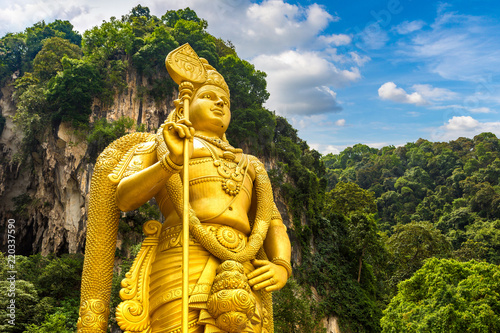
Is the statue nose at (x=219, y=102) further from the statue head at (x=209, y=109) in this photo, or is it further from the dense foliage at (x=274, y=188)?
the dense foliage at (x=274, y=188)

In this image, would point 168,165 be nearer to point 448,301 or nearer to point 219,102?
point 219,102

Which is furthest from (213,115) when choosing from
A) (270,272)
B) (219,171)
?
(270,272)

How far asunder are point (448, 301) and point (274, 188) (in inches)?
429

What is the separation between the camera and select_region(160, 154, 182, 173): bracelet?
125 inches

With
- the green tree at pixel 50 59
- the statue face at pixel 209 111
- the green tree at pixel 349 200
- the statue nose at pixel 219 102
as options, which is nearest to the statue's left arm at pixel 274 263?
the statue face at pixel 209 111

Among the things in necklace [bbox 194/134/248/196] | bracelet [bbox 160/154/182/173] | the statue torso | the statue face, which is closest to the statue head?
the statue face

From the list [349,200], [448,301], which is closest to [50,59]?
[349,200]

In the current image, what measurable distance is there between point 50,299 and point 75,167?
764 cm

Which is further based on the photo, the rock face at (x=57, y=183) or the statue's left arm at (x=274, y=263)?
the rock face at (x=57, y=183)

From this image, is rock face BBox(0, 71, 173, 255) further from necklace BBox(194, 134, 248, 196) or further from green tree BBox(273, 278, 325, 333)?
necklace BBox(194, 134, 248, 196)

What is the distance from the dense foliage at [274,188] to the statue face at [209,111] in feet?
33.3

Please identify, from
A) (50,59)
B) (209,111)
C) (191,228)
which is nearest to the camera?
(191,228)

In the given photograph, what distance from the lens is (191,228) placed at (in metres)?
3.42

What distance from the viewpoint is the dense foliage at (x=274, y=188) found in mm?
16641
